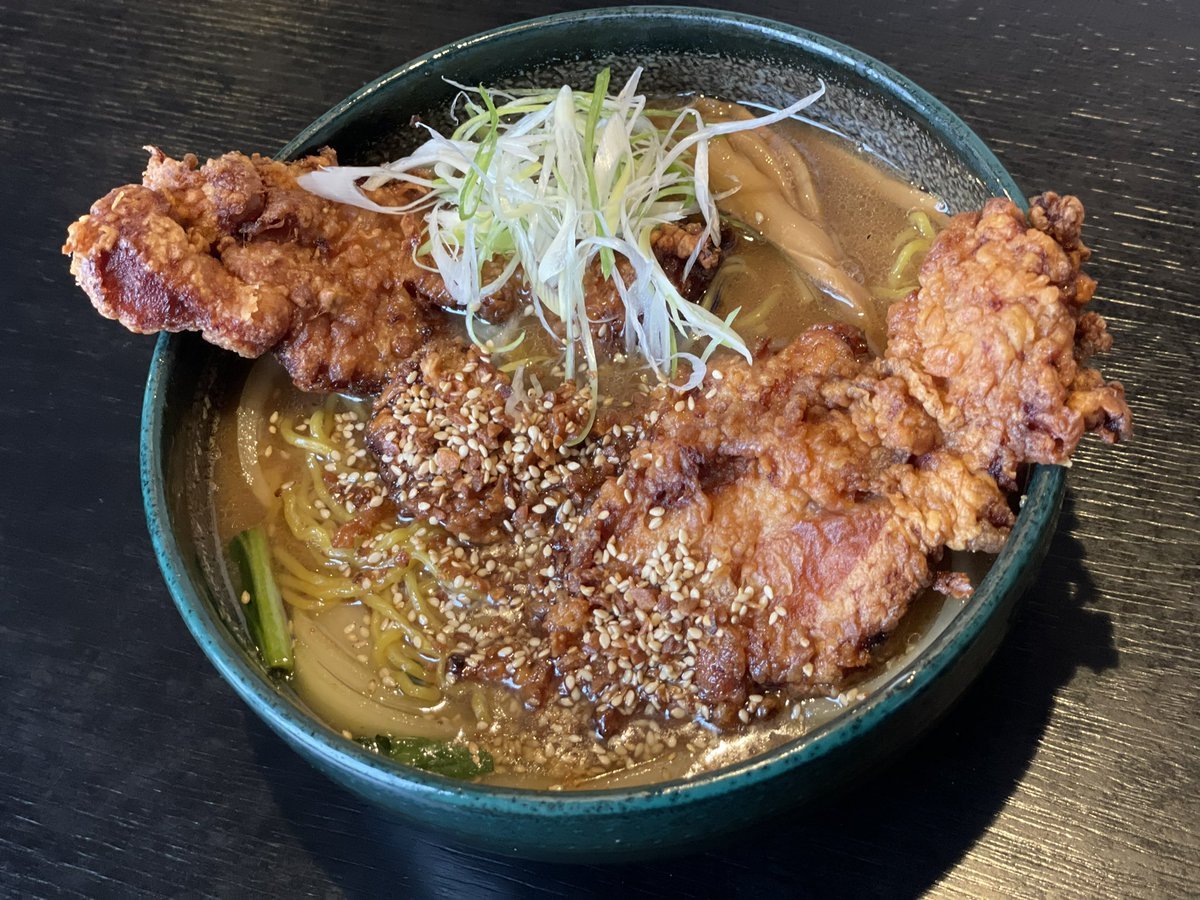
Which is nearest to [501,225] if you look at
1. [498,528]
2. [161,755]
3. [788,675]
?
[498,528]

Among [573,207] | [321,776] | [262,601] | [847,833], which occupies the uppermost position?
[573,207]

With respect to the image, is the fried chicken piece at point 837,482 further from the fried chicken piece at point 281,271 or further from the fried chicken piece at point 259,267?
the fried chicken piece at point 259,267

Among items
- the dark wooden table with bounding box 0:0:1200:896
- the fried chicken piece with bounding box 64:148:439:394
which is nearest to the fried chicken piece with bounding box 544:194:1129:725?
the dark wooden table with bounding box 0:0:1200:896

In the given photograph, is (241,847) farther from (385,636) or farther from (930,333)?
(930,333)

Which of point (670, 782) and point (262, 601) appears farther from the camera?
point (262, 601)

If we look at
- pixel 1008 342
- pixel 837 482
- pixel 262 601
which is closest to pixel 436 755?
pixel 262 601

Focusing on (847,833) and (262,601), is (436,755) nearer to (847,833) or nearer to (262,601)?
(262,601)
